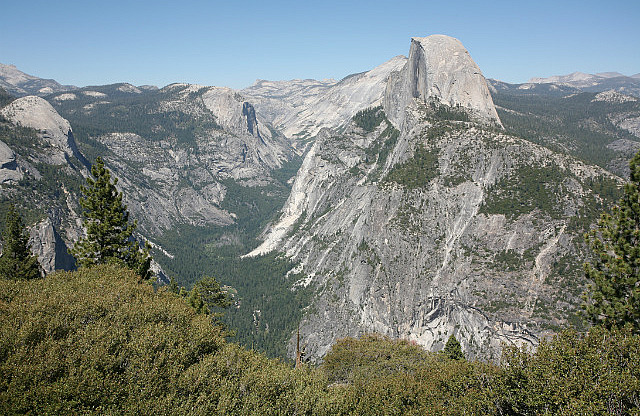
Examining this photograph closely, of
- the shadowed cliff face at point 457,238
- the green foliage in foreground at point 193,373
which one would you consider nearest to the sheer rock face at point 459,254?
the shadowed cliff face at point 457,238

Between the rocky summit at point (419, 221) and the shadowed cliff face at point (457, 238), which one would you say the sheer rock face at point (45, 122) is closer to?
the rocky summit at point (419, 221)

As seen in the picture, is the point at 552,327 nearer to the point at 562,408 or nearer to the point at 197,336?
the point at 562,408

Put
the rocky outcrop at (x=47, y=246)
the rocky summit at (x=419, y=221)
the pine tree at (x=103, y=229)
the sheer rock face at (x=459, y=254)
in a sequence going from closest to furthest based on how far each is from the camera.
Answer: the pine tree at (x=103, y=229) < the sheer rock face at (x=459, y=254) < the rocky summit at (x=419, y=221) < the rocky outcrop at (x=47, y=246)

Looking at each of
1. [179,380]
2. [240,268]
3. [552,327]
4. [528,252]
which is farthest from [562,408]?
[240,268]

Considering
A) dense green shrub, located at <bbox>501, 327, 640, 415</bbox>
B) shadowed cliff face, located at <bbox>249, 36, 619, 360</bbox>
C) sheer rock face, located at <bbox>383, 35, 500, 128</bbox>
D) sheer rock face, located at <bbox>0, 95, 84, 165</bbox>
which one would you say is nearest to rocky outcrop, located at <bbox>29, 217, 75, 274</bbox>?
sheer rock face, located at <bbox>0, 95, 84, 165</bbox>

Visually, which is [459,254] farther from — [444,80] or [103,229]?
[444,80]

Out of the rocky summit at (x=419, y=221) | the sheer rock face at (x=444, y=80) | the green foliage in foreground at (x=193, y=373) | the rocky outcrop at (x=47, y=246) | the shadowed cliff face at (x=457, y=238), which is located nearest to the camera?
the green foliage in foreground at (x=193, y=373)
